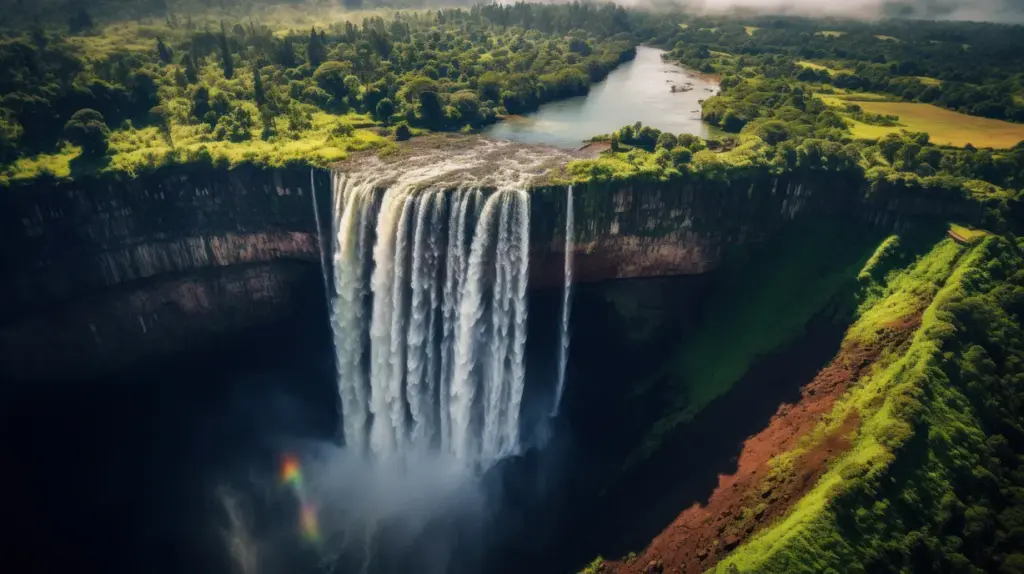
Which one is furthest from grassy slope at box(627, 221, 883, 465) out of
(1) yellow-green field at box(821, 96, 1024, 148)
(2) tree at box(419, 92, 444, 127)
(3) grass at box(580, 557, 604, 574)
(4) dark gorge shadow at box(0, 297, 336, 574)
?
(2) tree at box(419, 92, 444, 127)

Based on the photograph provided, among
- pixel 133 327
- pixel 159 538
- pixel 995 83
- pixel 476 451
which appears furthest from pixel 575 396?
pixel 995 83

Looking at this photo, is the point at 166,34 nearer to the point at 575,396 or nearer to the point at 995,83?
the point at 575,396

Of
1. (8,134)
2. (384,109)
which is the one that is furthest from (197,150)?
(384,109)

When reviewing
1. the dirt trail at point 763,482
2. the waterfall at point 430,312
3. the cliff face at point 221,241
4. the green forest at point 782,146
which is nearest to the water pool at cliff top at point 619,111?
the green forest at point 782,146

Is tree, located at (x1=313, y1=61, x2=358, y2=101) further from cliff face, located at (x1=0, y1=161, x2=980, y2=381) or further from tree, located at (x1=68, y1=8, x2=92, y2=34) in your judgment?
tree, located at (x1=68, y1=8, x2=92, y2=34)

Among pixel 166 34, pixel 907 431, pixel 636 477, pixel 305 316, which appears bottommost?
pixel 636 477

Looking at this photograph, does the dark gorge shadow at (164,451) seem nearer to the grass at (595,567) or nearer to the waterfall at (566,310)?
the grass at (595,567)
